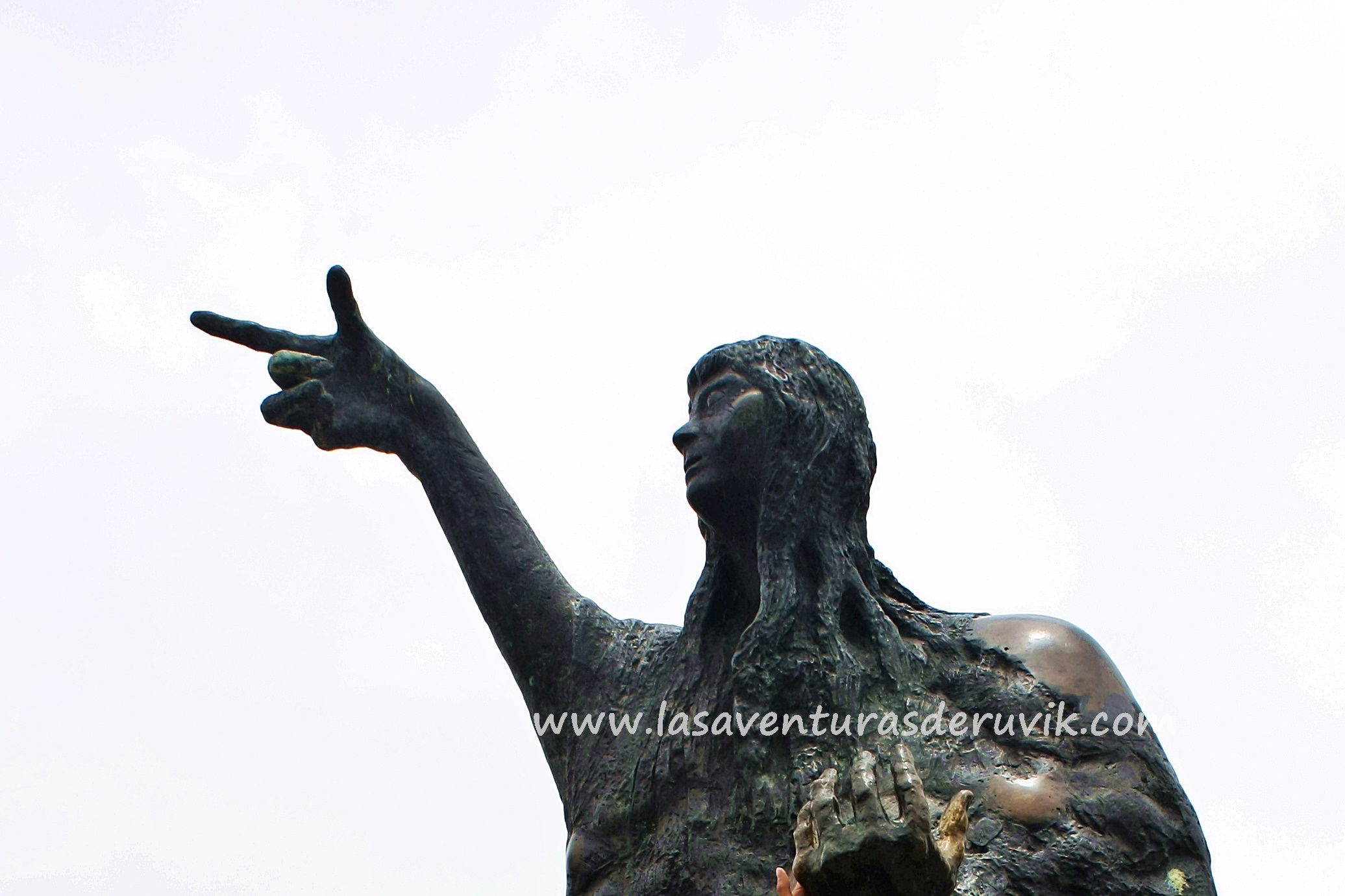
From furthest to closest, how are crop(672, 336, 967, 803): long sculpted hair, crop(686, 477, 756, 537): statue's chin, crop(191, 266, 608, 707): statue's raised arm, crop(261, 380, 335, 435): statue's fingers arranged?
crop(191, 266, 608, 707): statue's raised arm
crop(261, 380, 335, 435): statue's fingers
crop(686, 477, 756, 537): statue's chin
crop(672, 336, 967, 803): long sculpted hair

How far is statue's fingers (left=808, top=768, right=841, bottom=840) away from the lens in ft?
17.9

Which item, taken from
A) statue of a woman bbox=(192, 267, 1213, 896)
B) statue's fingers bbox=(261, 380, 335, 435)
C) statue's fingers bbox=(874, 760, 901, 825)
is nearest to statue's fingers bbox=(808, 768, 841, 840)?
statue's fingers bbox=(874, 760, 901, 825)

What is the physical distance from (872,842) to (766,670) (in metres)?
1.88

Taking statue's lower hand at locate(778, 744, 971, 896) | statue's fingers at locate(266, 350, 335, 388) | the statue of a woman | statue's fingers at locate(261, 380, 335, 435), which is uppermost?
statue's fingers at locate(266, 350, 335, 388)

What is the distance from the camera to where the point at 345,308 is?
7.94m

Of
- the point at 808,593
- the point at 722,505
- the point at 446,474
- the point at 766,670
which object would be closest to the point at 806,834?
the point at 766,670

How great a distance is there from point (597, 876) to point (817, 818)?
2038mm

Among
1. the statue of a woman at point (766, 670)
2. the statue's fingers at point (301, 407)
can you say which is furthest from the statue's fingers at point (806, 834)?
the statue's fingers at point (301, 407)

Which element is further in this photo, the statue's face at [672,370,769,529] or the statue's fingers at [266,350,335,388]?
the statue's fingers at [266,350,335,388]

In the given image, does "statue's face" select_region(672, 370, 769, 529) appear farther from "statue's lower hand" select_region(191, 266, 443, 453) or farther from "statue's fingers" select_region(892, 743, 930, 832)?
"statue's fingers" select_region(892, 743, 930, 832)

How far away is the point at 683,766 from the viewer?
7344mm

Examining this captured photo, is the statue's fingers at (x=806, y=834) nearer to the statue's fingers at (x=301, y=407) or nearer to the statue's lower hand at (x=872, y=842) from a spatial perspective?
the statue's lower hand at (x=872, y=842)

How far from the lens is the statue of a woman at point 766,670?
693cm

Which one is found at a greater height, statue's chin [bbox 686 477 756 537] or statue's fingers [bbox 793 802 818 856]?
statue's chin [bbox 686 477 756 537]
